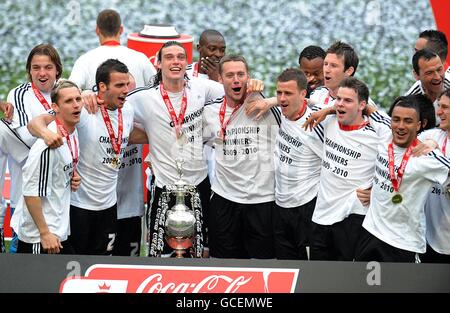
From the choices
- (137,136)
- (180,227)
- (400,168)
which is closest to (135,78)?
(137,136)

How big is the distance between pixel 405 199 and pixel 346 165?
56 centimetres

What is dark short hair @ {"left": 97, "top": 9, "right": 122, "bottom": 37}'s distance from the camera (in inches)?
370

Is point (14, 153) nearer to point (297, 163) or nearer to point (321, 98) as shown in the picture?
point (297, 163)

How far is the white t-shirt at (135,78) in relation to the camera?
27.1 feet

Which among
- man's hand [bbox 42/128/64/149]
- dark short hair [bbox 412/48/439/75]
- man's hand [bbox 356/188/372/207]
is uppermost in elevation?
dark short hair [bbox 412/48/439/75]

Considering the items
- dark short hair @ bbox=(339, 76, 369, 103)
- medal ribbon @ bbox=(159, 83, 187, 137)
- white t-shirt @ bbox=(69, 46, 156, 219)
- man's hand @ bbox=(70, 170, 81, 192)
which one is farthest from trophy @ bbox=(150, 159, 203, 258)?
dark short hair @ bbox=(339, 76, 369, 103)

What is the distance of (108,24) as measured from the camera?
30.9 ft

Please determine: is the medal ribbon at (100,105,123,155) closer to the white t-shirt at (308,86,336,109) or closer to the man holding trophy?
the man holding trophy

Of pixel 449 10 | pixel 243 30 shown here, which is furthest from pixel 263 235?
pixel 243 30

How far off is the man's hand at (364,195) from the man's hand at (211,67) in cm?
197

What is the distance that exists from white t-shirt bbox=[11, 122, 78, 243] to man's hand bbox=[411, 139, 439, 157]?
2.07 m

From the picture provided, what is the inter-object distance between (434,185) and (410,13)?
34.1 ft

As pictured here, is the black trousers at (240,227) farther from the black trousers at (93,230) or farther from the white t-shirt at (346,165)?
the black trousers at (93,230)

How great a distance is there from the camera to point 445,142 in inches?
288
